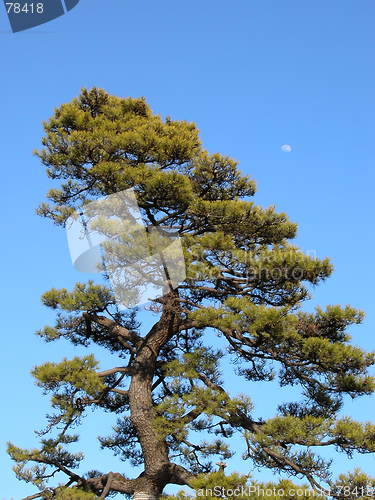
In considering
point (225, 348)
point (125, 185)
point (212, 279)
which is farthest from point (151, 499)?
point (125, 185)

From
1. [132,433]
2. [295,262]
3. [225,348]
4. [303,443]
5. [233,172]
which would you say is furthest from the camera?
[132,433]

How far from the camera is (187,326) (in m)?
5.87

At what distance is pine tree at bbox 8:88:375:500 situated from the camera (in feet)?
15.5

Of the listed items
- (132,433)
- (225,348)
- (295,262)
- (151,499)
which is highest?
(295,262)

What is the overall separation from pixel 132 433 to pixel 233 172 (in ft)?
12.6

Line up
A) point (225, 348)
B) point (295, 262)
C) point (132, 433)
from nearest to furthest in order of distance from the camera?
point (295, 262) → point (225, 348) → point (132, 433)

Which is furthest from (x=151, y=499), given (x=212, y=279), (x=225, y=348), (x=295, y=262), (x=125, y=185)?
(x=125, y=185)

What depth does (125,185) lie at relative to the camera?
222 inches

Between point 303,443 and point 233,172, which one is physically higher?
point 233,172

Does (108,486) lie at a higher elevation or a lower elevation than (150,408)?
lower

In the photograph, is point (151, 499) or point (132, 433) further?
point (132, 433)

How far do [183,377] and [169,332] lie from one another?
30.6 inches

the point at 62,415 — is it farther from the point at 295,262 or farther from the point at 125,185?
the point at 295,262

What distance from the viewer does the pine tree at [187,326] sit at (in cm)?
471
